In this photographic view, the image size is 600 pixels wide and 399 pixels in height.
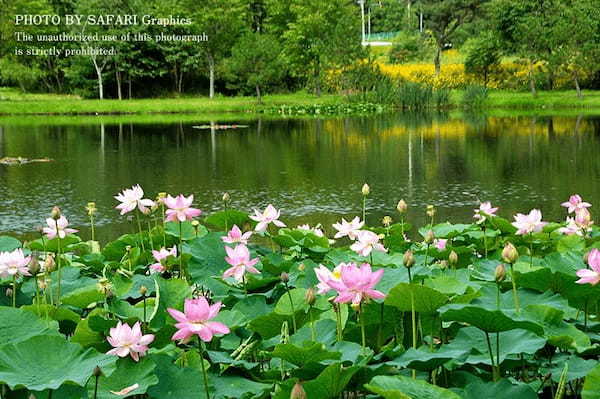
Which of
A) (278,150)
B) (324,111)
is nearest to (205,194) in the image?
(278,150)

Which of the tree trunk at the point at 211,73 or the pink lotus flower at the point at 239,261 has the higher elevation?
the tree trunk at the point at 211,73

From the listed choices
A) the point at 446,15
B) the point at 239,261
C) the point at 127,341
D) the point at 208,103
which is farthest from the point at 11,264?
the point at 446,15

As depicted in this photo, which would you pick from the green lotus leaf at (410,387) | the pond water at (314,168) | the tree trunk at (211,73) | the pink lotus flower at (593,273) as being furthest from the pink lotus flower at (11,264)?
the tree trunk at (211,73)

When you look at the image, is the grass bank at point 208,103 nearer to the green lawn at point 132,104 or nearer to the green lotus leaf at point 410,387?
the green lawn at point 132,104

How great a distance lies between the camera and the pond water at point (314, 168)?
34.8 feet

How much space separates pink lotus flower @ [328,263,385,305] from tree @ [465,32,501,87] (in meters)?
33.5

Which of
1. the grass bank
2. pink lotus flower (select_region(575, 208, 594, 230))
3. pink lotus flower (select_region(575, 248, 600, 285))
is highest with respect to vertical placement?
the grass bank

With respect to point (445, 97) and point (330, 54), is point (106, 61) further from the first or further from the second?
point (445, 97)

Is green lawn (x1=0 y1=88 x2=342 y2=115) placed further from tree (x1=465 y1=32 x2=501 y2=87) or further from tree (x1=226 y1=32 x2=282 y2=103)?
tree (x1=465 y1=32 x2=501 y2=87)

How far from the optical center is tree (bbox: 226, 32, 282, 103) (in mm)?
34312

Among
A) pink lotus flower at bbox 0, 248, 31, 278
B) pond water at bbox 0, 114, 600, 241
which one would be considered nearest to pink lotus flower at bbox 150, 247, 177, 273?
pink lotus flower at bbox 0, 248, 31, 278

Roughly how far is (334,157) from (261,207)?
19.4 ft

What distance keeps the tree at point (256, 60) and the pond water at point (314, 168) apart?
32.7ft

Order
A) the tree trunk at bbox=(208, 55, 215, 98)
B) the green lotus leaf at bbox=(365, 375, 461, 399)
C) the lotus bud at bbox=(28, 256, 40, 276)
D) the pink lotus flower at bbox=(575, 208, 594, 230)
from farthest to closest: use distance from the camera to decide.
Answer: the tree trunk at bbox=(208, 55, 215, 98), the pink lotus flower at bbox=(575, 208, 594, 230), the lotus bud at bbox=(28, 256, 40, 276), the green lotus leaf at bbox=(365, 375, 461, 399)
